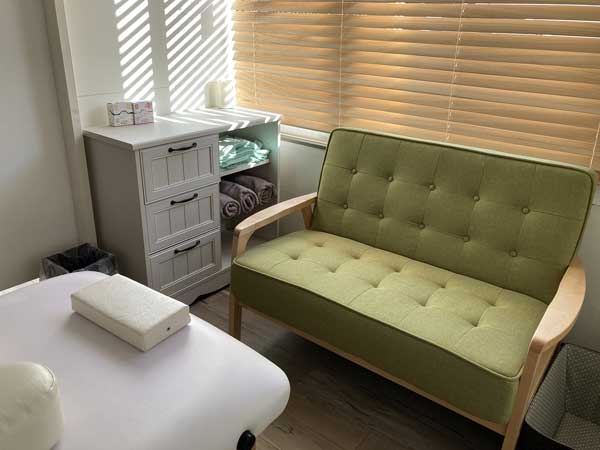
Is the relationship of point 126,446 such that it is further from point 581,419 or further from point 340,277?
point 581,419

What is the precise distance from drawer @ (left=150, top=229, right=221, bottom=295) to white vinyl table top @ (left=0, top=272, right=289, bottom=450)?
0.81 m

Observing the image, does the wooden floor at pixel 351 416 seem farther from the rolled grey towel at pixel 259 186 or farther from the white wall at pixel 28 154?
the white wall at pixel 28 154

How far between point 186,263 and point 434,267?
1070mm

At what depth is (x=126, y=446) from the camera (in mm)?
927

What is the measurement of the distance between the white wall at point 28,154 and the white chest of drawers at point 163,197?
158mm

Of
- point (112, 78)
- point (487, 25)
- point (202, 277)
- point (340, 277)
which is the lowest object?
point (202, 277)

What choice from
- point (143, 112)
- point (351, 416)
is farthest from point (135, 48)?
point (351, 416)

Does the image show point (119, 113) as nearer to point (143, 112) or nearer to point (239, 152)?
point (143, 112)

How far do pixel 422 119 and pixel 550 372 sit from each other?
1.11 m

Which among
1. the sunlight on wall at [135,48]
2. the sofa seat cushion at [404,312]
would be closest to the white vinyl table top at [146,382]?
the sofa seat cushion at [404,312]

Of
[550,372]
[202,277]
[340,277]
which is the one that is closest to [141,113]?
[202,277]

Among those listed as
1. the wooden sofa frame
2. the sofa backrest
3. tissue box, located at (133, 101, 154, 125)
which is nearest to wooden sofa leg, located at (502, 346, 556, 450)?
the wooden sofa frame

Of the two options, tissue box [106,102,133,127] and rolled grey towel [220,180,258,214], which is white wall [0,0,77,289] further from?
rolled grey towel [220,180,258,214]

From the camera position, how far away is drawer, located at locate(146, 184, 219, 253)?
2053 millimetres
